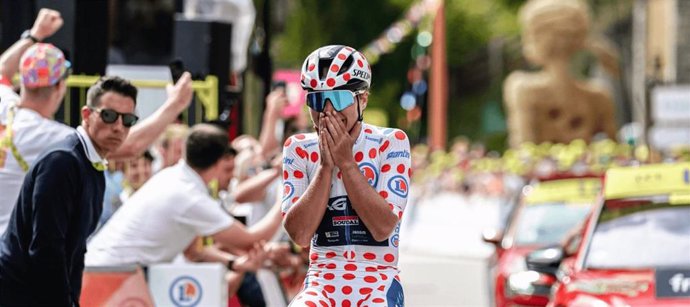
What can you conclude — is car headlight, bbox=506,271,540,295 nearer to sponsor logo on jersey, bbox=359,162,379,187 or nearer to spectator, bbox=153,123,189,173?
spectator, bbox=153,123,189,173

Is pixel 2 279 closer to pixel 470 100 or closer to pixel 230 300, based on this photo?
pixel 230 300

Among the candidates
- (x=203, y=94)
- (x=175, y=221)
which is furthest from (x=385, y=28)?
(x=175, y=221)

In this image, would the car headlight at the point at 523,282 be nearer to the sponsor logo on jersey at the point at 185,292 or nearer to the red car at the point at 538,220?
the red car at the point at 538,220

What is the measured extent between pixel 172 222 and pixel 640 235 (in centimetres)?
318

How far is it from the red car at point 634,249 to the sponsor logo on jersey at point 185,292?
7.17 feet

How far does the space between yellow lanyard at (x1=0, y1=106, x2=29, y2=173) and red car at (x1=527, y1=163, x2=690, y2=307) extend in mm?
3411

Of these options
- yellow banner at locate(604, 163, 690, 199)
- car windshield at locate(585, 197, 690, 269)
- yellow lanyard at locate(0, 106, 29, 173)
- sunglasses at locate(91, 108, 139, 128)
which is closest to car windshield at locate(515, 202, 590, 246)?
yellow banner at locate(604, 163, 690, 199)

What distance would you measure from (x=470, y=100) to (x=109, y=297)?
78.6 meters

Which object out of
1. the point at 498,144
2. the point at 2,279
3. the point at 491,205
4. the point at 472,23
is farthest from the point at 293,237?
the point at 498,144

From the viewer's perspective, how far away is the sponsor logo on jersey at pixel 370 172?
7.27 m

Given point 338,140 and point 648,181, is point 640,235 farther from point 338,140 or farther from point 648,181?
point 338,140

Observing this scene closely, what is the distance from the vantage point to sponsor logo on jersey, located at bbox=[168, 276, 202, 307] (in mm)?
9852

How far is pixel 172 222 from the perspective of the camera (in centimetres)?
968

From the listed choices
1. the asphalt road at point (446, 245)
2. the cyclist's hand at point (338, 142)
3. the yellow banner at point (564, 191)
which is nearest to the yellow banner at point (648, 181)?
the yellow banner at point (564, 191)
